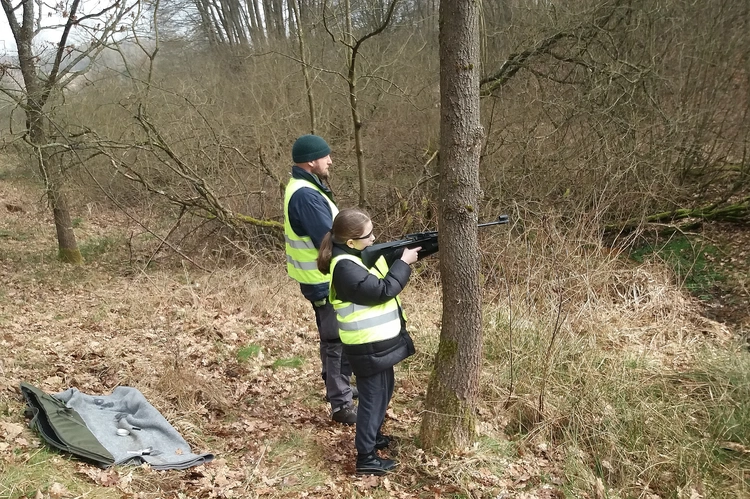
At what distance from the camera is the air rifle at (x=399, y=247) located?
319 centimetres

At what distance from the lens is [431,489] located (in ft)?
10.6

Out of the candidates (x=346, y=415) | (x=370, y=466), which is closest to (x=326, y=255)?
(x=370, y=466)

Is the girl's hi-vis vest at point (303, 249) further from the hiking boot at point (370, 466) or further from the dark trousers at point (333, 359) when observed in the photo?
the hiking boot at point (370, 466)

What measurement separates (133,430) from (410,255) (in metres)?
2.17

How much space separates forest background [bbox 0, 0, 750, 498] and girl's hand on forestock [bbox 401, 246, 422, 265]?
1257 mm

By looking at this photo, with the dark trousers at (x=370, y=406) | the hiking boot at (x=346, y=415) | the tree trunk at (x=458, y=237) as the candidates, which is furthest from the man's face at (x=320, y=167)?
the hiking boot at (x=346, y=415)

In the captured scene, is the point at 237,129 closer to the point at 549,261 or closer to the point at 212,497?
the point at 549,261

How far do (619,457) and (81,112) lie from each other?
14555 millimetres

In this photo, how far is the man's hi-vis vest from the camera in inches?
124

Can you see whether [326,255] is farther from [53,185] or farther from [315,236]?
[53,185]

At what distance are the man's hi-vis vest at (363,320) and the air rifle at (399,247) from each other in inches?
2.4

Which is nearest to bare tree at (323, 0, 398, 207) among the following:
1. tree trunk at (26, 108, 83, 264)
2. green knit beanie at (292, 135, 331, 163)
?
green knit beanie at (292, 135, 331, 163)

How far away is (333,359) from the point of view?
13.0 feet

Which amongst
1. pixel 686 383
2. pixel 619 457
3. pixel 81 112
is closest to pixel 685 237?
pixel 686 383
